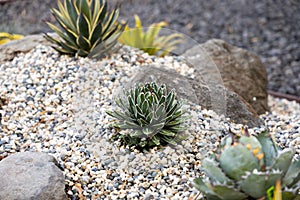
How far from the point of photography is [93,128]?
3494 millimetres

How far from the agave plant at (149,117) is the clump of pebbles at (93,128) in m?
0.08

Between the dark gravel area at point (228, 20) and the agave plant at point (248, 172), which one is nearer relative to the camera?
the agave plant at point (248, 172)

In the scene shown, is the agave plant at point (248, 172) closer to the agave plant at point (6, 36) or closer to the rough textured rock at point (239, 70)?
the rough textured rock at point (239, 70)

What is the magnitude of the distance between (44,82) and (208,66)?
1366 millimetres

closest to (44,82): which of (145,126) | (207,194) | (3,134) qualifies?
(3,134)

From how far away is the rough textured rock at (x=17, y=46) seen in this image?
171 inches

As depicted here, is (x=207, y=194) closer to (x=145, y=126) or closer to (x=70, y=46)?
(x=145, y=126)

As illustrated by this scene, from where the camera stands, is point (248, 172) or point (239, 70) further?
point (239, 70)

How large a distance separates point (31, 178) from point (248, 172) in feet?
4.13

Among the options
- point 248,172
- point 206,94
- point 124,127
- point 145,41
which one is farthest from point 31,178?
point 145,41

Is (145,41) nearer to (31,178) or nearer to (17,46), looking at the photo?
(17,46)

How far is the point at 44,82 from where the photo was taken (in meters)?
3.99

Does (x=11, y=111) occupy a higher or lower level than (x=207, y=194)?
lower

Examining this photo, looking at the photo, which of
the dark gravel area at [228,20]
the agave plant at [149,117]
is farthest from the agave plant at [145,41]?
the dark gravel area at [228,20]
